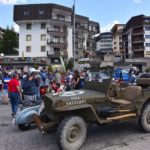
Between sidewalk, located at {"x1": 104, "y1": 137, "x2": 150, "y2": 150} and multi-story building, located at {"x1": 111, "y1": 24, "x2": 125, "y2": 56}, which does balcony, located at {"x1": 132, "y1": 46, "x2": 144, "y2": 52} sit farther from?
sidewalk, located at {"x1": 104, "y1": 137, "x2": 150, "y2": 150}

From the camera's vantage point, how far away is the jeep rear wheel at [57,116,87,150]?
7164 millimetres

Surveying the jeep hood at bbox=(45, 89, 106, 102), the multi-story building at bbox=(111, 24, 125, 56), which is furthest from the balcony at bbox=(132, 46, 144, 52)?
the jeep hood at bbox=(45, 89, 106, 102)

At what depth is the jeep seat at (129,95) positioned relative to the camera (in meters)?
8.52

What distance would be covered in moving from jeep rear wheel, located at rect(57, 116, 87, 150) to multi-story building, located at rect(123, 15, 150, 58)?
92153mm

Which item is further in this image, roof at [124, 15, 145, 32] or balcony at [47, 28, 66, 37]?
roof at [124, 15, 145, 32]

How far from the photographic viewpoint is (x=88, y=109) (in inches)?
302

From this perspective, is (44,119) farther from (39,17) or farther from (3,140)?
(39,17)

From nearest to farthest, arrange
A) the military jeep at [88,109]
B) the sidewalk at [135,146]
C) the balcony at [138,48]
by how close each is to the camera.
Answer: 1. the military jeep at [88,109]
2. the sidewalk at [135,146]
3. the balcony at [138,48]

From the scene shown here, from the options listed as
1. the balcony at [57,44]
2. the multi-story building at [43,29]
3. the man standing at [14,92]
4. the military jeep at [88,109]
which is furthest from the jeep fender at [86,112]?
the balcony at [57,44]

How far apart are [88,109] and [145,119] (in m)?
1.97

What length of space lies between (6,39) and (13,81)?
73.9 meters

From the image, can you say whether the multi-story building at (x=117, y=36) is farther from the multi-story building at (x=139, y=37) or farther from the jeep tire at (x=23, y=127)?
the jeep tire at (x=23, y=127)

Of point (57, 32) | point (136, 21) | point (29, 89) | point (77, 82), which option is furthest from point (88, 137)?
point (136, 21)

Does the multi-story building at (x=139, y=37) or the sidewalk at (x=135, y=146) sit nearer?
the sidewalk at (x=135, y=146)
